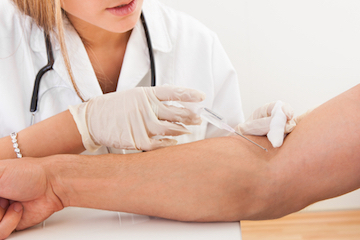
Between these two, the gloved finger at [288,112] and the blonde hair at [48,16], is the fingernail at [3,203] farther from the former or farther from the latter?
the gloved finger at [288,112]

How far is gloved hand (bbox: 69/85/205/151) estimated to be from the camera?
31.7 inches

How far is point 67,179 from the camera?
0.67 meters

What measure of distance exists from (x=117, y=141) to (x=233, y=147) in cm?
33

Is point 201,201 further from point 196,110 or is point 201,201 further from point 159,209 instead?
point 196,110

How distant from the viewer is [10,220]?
601mm

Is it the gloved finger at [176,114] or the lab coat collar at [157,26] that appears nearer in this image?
the gloved finger at [176,114]

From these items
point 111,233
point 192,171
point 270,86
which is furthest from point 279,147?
point 270,86

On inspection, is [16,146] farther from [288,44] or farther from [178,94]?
[288,44]

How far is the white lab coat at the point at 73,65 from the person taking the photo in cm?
99

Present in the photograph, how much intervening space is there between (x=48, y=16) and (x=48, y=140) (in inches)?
16.2

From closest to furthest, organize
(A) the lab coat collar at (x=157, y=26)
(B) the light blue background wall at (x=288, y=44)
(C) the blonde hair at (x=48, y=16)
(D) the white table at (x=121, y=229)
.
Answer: (D) the white table at (x=121, y=229) < (C) the blonde hair at (x=48, y=16) < (A) the lab coat collar at (x=157, y=26) < (B) the light blue background wall at (x=288, y=44)

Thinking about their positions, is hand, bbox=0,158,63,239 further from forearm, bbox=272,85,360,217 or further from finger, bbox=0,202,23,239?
forearm, bbox=272,85,360,217

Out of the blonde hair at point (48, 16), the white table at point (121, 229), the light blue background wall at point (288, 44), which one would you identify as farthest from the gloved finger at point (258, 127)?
the light blue background wall at point (288, 44)

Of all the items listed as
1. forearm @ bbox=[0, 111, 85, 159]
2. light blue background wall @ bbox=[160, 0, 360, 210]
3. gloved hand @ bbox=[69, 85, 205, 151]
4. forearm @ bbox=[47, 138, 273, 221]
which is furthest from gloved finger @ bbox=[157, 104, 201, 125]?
light blue background wall @ bbox=[160, 0, 360, 210]
